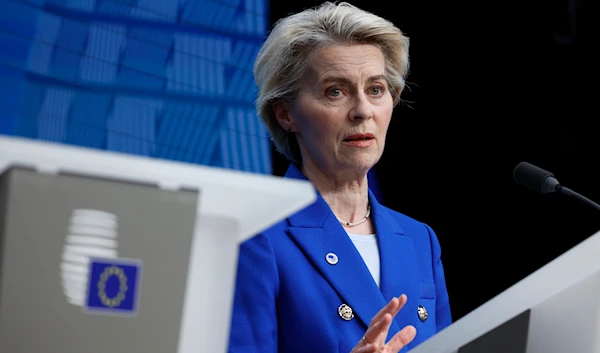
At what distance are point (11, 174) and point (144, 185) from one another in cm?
10

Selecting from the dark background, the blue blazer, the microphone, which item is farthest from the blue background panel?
the microphone

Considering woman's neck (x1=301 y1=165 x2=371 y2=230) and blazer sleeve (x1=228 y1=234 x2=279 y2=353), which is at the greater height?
woman's neck (x1=301 y1=165 x2=371 y2=230)

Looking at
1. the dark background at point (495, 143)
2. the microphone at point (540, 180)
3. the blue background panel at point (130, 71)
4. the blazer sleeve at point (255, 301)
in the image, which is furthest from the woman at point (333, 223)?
the blue background panel at point (130, 71)

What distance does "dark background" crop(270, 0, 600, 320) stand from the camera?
2967 millimetres

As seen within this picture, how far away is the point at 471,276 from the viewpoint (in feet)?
9.76

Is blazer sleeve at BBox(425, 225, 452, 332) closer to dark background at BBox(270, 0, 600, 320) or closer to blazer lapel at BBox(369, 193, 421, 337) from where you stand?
blazer lapel at BBox(369, 193, 421, 337)

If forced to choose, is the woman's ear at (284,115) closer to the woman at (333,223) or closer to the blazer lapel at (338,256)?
the woman at (333,223)

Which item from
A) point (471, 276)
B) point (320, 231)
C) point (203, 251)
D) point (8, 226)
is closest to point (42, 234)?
point (8, 226)

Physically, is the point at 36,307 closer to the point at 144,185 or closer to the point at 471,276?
the point at 144,185

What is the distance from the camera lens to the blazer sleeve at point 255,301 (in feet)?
5.72

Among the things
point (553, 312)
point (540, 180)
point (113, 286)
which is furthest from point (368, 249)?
point (113, 286)

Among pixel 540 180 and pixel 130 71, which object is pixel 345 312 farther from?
pixel 130 71

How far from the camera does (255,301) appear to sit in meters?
1.79

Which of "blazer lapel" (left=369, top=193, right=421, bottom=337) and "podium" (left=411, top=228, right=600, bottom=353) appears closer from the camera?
"podium" (left=411, top=228, right=600, bottom=353)
